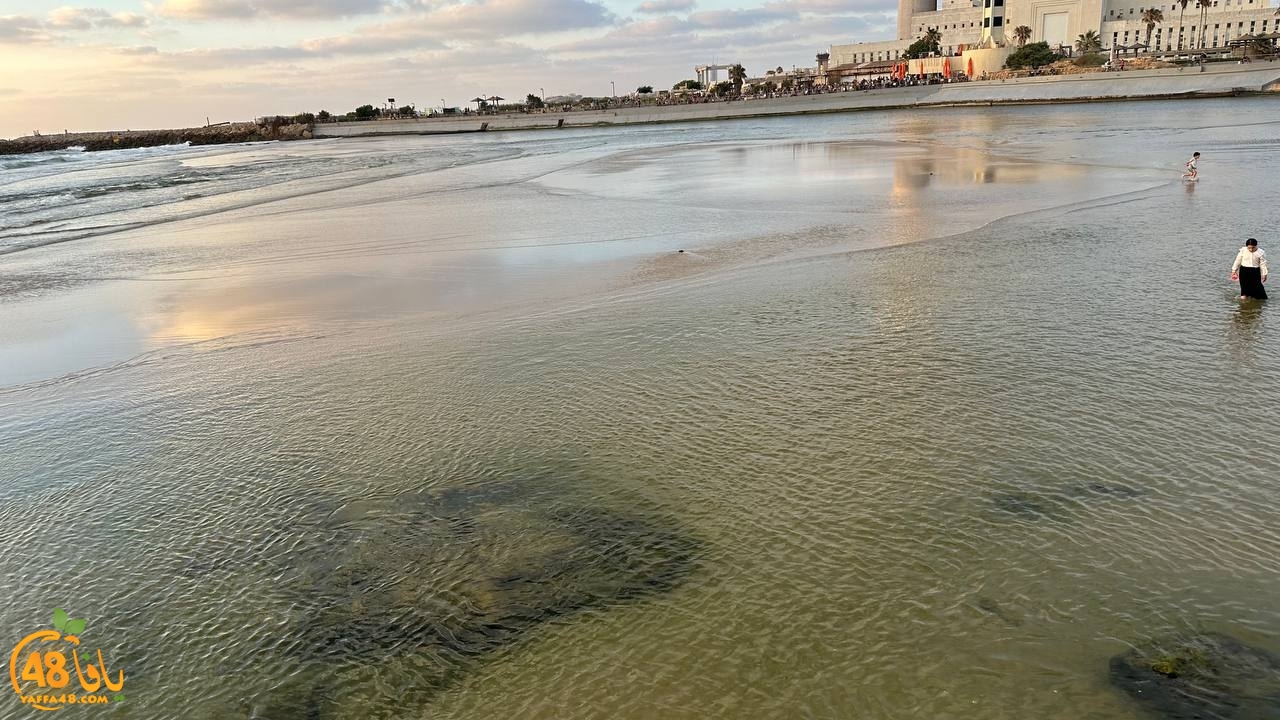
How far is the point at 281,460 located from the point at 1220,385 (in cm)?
924

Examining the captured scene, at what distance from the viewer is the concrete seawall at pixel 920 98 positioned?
80.3 metres

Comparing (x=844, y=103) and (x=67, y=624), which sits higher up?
(x=844, y=103)

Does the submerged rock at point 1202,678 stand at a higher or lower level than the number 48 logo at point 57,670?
lower

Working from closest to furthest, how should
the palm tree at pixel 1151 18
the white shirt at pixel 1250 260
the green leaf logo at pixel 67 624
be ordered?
the green leaf logo at pixel 67 624
the white shirt at pixel 1250 260
the palm tree at pixel 1151 18

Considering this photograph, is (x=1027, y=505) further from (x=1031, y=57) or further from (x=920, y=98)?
(x=1031, y=57)

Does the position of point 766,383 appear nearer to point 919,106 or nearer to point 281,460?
Result: point 281,460

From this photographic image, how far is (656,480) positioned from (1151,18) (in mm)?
168721

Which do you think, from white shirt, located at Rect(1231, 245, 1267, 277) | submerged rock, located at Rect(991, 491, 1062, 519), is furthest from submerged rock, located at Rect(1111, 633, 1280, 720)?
white shirt, located at Rect(1231, 245, 1267, 277)

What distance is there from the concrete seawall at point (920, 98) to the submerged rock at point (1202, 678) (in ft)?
307

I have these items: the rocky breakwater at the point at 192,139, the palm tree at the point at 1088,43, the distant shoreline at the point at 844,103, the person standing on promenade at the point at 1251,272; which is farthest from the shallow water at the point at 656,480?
the palm tree at the point at 1088,43

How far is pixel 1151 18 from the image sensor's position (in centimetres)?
13500

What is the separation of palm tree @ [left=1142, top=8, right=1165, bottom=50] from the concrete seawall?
197ft

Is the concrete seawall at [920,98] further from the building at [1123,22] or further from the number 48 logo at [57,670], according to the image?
the number 48 logo at [57,670]

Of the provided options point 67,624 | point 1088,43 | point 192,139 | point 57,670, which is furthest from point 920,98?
point 192,139
